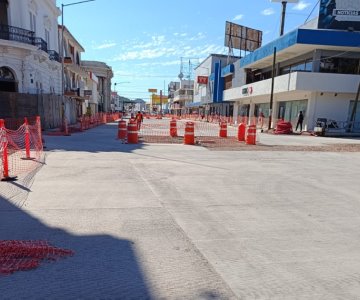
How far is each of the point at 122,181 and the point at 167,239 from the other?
12.7 feet

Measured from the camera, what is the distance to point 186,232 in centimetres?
511

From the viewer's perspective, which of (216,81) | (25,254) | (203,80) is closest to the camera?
(25,254)

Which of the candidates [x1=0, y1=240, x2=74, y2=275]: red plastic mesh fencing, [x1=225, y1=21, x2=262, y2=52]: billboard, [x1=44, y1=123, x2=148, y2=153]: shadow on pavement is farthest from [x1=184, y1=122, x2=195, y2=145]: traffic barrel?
[x1=225, y1=21, x2=262, y2=52]: billboard

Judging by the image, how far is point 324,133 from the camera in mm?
27016

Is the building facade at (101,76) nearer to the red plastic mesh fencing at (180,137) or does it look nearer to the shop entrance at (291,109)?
the shop entrance at (291,109)

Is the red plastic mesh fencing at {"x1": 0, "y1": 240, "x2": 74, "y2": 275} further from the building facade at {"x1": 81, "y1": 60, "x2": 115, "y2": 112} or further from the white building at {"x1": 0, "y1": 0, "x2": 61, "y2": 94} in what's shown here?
the building facade at {"x1": 81, "y1": 60, "x2": 115, "y2": 112}

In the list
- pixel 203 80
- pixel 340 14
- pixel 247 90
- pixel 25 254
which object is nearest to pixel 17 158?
pixel 25 254

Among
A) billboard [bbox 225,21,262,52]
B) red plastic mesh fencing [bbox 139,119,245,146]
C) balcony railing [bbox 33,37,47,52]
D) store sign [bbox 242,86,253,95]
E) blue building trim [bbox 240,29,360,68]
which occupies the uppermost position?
billboard [bbox 225,21,262,52]

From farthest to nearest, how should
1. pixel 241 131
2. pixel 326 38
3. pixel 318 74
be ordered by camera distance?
pixel 318 74
pixel 326 38
pixel 241 131

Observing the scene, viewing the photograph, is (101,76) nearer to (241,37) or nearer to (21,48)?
(241,37)

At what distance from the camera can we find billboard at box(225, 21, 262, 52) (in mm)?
56531

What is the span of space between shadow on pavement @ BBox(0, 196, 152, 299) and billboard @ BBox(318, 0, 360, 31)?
1191 inches

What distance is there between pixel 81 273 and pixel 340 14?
3157 centimetres

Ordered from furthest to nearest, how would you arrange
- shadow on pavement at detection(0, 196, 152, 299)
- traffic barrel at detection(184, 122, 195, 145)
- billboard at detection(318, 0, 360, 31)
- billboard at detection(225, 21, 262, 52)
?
1. billboard at detection(225, 21, 262, 52)
2. billboard at detection(318, 0, 360, 31)
3. traffic barrel at detection(184, 122, 195, 145)
4. shadow on pavement at detection(0, 196, 152, 299)
